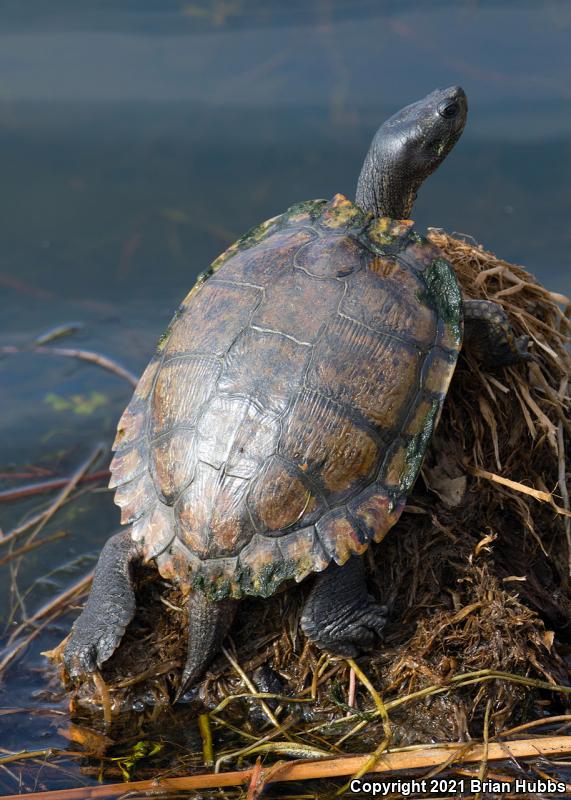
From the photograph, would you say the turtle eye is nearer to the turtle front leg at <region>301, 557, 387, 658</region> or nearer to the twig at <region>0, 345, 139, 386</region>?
the turtle front leg at <region>301, 557, 387, 658</region>

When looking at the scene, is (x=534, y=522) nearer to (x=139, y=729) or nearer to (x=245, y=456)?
(x=245, y=456)

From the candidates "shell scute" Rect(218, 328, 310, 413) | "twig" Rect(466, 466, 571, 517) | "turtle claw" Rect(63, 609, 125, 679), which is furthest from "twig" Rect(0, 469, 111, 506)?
"twig" Rect(466, 466, 571, 517)

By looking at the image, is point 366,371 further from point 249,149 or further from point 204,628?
point 249,149

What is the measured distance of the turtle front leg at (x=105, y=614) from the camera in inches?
125

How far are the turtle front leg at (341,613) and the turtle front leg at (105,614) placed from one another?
27.7 inches

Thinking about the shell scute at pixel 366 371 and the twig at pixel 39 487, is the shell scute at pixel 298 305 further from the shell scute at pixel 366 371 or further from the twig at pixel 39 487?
→ the twig at pixel 39 487

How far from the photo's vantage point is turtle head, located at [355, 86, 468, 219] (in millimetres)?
3910

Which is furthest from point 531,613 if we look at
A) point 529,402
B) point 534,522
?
point 529,402

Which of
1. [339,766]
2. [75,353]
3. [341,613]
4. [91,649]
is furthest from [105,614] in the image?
[75,353]

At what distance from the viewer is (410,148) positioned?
13.0 feet

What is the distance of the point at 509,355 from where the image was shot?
335 centimetres

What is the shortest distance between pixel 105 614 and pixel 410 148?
96.1 inches

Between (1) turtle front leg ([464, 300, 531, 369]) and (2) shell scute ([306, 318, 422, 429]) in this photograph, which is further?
(1) turtle front leg ([464, 300, 531, 369])

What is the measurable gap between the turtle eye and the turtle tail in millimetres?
2352
